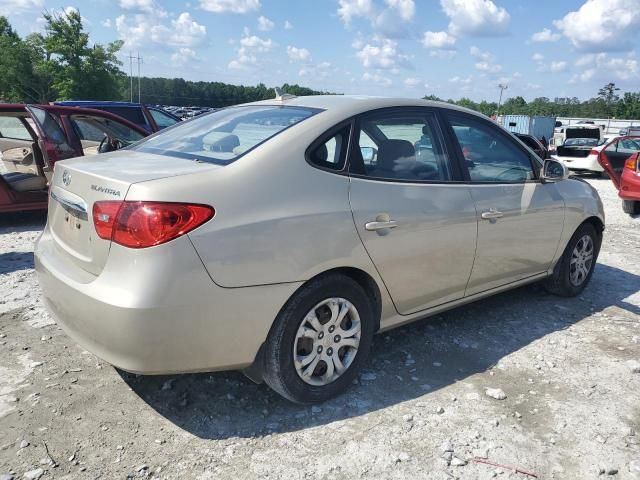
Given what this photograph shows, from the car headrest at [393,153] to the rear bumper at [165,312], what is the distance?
39.4 inches

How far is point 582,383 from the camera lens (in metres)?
3.45

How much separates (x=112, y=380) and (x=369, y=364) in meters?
1.58

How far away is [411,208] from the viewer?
3186 mm

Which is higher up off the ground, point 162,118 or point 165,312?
point 162,118

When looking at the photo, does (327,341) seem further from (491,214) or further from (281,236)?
(491,214)

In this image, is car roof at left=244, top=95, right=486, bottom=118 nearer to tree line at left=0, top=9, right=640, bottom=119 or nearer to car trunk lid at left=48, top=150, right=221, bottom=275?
car trunk lid at left=48, top=150, right=221, bottom=275

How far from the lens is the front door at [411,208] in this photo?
3.02 metres

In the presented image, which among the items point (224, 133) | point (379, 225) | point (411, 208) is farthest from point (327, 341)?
point (224, 133)

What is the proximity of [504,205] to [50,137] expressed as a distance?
18.4 ft

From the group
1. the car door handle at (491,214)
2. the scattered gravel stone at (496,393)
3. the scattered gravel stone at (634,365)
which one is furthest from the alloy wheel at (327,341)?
the scattered gravel stone at (634,365)

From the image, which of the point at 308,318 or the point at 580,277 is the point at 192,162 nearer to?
the point at 308,318

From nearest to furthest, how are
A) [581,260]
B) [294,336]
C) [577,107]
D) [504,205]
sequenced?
[294,336] → [504,205] → [581,260] → [577,107]

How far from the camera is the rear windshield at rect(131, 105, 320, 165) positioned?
9.50 feet

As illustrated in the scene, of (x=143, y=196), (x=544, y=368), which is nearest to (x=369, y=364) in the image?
(x=544, y=368)
